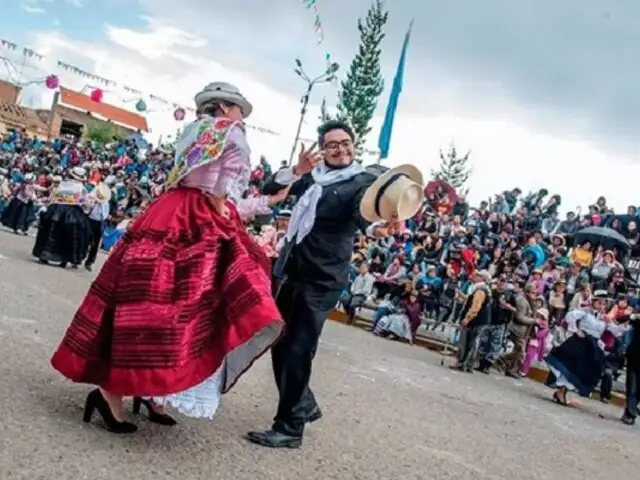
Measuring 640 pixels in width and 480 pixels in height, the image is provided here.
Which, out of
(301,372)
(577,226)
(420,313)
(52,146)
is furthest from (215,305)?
(52,146)

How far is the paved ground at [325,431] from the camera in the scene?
360cm

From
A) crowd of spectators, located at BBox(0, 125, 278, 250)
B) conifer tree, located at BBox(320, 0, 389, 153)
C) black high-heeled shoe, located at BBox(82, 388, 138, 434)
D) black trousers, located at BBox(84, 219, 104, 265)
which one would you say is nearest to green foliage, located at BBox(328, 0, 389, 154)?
conifer tree, located at BBox(320, 0, 389, 153)

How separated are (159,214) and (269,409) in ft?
6.14

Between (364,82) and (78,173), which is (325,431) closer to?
(78,173)

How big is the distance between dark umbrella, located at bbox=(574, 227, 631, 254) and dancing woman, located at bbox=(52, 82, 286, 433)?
14363 millimetres

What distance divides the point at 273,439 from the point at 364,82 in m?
40.1

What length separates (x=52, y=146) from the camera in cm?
4044

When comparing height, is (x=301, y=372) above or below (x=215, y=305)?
below

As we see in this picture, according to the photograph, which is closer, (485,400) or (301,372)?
(301,372)

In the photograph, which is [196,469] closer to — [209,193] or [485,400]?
[209,193]

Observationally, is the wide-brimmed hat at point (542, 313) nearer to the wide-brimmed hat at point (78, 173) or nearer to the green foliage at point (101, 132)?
the wide-brimmed hat at point (78, 173)

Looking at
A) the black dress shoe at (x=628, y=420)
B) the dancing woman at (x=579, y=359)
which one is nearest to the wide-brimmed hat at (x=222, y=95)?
the black dress shoe at (x=628, y=420)

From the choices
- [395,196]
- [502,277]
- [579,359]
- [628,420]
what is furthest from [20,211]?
[395,196]

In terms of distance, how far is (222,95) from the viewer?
13.9ft
